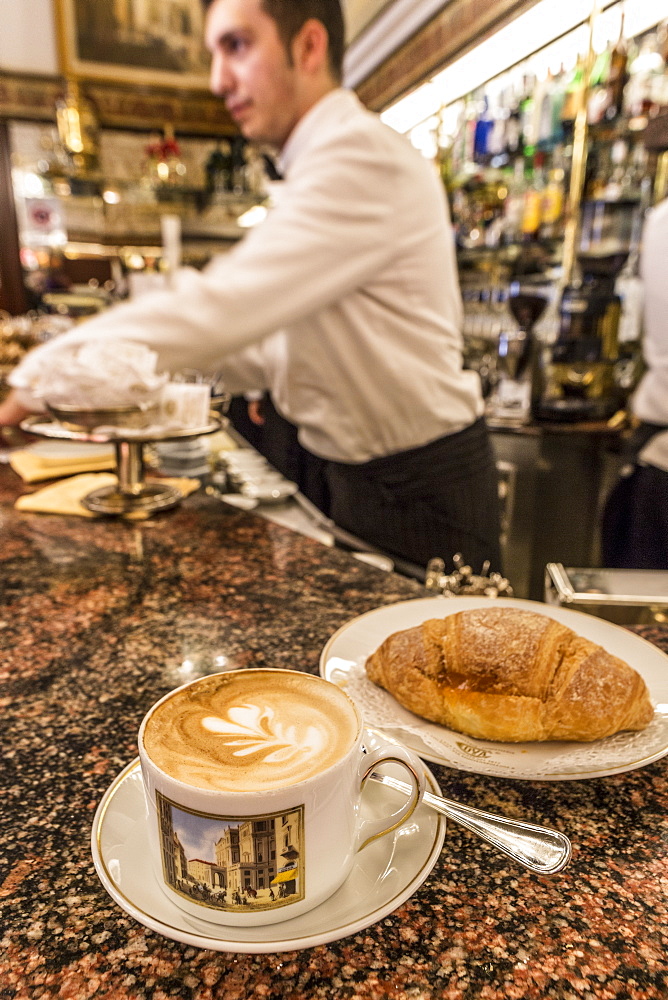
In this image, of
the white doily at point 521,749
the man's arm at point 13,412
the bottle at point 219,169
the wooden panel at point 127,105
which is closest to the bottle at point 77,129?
the wooden panel at point 127,105

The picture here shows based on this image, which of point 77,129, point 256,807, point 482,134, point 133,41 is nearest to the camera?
point 256,807

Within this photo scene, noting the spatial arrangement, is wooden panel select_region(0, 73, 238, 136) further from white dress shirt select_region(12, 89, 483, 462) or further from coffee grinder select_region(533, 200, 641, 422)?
white dress shirt select_region(12, 89, 483, 462)

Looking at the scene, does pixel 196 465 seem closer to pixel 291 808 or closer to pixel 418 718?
pixel 418 718

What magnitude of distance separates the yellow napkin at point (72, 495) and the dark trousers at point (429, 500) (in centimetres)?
54

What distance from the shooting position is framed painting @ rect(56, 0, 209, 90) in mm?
5414

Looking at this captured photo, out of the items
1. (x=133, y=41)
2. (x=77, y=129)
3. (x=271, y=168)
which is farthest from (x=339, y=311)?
(x=133, y=41)

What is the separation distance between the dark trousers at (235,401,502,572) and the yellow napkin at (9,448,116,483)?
2.12 ft

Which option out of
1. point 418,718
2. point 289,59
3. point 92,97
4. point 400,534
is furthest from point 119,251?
point 418,718

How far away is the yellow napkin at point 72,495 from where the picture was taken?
1351 millimetres

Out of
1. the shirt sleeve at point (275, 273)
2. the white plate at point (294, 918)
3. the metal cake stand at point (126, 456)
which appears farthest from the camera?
the shirt sleeve at point (275, 273)

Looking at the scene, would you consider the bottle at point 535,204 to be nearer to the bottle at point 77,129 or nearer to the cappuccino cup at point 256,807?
the cappuccino cup at point 256,807

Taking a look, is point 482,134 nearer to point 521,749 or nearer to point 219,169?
point 219,169

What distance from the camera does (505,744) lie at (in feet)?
1.94

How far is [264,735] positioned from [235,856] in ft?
0.25
